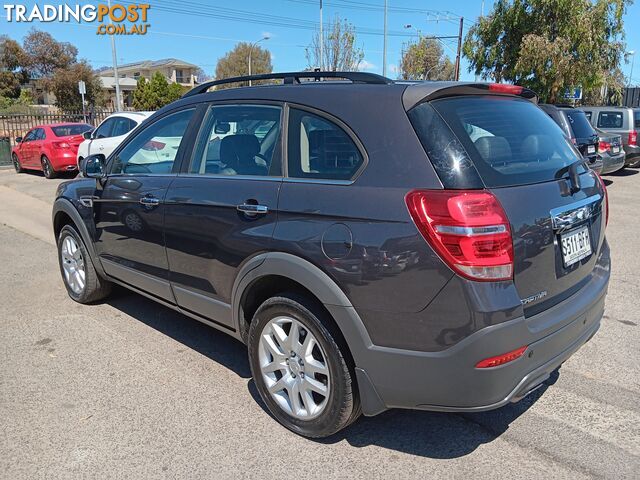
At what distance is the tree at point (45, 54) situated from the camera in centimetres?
5038

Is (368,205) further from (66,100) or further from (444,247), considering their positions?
(66,100)

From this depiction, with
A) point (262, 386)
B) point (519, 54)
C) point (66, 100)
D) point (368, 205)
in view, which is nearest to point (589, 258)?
point (368, 205)

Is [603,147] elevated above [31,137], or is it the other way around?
[31,137]

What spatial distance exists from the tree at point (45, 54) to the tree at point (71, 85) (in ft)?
4.20

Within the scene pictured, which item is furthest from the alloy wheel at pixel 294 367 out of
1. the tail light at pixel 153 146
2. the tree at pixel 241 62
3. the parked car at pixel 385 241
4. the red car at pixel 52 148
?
the tree at pixel 241 62

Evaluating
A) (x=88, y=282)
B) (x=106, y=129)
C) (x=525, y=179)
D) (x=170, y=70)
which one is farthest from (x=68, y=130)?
(x=170, y=70)

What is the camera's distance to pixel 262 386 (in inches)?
120

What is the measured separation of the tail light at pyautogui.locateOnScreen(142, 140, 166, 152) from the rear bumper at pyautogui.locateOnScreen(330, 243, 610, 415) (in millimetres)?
2438

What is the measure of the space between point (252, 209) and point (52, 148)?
45.0ft

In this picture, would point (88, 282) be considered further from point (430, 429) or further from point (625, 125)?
point (625, 125)

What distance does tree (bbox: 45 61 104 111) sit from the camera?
156 feet

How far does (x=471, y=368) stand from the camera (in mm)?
2240

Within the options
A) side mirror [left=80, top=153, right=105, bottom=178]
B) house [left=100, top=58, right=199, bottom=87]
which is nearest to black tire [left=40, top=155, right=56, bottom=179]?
side mirror [left=80, top=153, right=105, bottom=178]

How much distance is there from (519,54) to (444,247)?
18.6m
